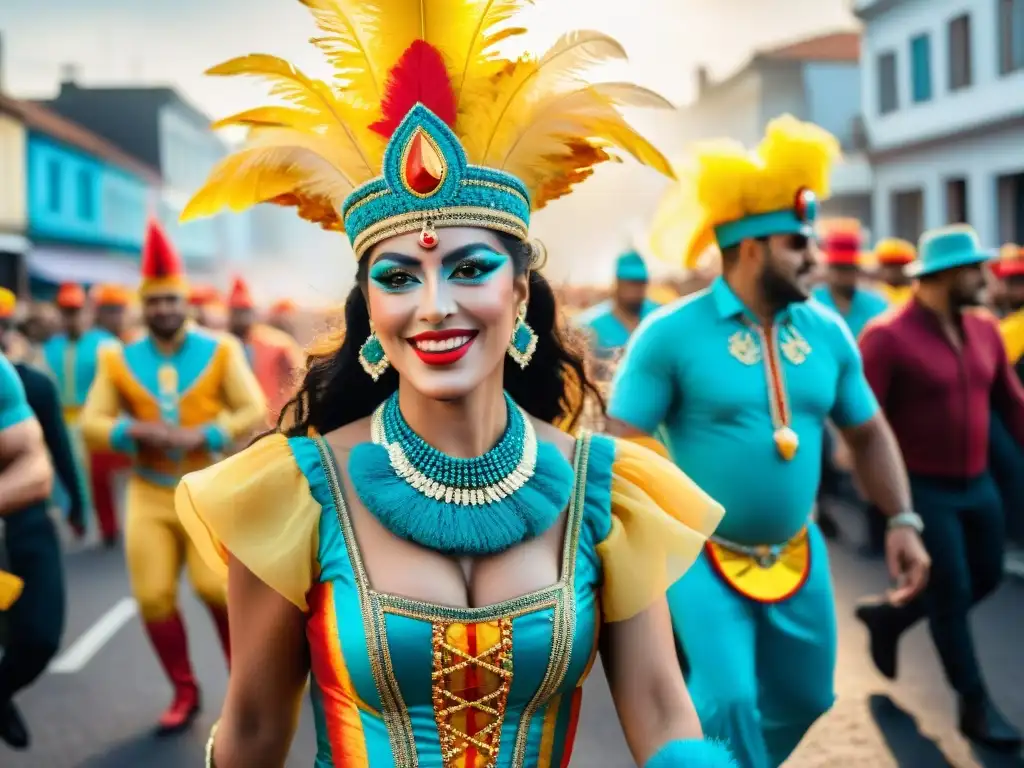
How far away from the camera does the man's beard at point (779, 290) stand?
4.85 meters

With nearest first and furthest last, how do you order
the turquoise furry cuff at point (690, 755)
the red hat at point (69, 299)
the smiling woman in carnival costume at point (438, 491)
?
1. the turquoise furry cuff at point (690, 755)
2. the smiling woman in carnival costume at point (438, 491)
3. the red hat at point (69, 299)

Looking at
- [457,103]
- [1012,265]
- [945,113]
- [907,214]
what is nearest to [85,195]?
[907,214]

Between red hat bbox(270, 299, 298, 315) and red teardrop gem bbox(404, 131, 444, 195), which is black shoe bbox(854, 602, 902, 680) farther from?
red hat bbox(270, 299, 298, 315)

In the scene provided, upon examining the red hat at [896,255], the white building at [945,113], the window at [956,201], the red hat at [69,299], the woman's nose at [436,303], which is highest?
the white building at [945,113]

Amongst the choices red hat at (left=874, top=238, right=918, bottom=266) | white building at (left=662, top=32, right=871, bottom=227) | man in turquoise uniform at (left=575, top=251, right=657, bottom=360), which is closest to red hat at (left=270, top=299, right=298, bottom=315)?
man in turquoise uniform at (left=575, top=251, right=657, bottom=360)

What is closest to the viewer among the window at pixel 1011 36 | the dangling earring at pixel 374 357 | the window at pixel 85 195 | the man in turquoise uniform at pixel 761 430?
the dangling earring at pixel 374 357

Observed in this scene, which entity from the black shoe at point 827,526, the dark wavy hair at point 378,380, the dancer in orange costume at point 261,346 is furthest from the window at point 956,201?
the dark wavy hair at point 378,380

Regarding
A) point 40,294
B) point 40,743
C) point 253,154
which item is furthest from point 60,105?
point 253,154

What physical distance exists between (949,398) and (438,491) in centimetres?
441

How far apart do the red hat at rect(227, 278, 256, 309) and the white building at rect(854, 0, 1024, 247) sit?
13031 millimetres

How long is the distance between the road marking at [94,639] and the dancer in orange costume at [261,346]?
2.56 m

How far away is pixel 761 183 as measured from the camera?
16.4 feet

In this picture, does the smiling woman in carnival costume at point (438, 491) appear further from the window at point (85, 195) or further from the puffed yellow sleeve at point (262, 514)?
the window at point (85, 195)

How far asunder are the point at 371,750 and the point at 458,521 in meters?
0.45
